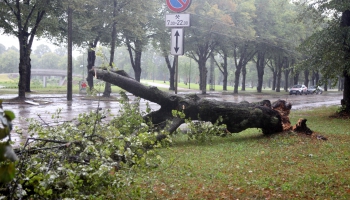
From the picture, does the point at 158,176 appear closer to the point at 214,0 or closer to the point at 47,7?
the point at 47,7

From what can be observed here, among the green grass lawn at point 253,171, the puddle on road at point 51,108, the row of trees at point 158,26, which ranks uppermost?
the row of trees at point 158,26

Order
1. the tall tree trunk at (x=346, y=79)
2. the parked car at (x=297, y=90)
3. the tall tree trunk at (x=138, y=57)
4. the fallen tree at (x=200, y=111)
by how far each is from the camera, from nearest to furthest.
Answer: the fallen tree at (x=200, y=111), the tall tree trunk at (x=346, y=79), the tall tree trunk at (x=138, y=57), the parked car at (x=297, y=90)

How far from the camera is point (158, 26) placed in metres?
33.3

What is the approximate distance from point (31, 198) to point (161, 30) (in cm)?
3094

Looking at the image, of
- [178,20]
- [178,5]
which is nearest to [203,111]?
[178,20]

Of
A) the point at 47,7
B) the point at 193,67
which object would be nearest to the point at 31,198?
the point at 47,7

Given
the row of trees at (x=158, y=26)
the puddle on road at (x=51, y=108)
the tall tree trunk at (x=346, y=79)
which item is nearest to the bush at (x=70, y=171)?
the puddle on road at (x=51, y=108)

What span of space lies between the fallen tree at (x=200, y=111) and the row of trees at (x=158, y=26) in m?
0.92

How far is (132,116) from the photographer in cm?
784

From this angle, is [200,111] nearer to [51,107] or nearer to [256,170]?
[256,170]

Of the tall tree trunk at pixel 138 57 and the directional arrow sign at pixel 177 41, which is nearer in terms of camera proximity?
the directional arrow sign at pixel 177 41

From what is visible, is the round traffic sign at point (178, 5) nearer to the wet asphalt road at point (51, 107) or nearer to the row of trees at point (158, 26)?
the row of trees at point (158, 26)

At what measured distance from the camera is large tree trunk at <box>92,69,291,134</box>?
8367 mm

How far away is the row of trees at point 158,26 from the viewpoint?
20172mm
